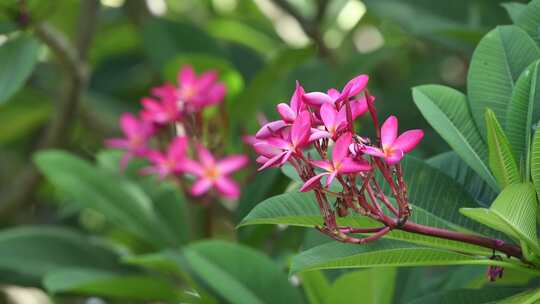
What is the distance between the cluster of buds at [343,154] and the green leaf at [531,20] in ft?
0.71

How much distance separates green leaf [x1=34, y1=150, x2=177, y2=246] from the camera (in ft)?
4.97

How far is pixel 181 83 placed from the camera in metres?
1.43

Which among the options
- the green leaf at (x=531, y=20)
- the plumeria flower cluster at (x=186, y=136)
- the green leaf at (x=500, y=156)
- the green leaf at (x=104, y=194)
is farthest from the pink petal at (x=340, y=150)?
the green leaf at (x=104, y=194)

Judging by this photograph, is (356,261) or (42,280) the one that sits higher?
(42,280)

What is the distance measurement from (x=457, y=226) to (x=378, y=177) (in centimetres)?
8

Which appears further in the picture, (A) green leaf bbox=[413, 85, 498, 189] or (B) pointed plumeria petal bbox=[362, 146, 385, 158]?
(A) green leaf bbox=[413, 85, 498, 189]

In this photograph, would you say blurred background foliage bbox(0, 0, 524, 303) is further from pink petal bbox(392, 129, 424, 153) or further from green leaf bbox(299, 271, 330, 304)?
pink petal bbox(392, 129, 424, 153)

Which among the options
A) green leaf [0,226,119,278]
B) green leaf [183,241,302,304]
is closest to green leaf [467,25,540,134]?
green leaf [183,241,302,304]

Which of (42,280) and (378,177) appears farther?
(42,280)

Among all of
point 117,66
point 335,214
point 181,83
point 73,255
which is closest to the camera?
point 335,214

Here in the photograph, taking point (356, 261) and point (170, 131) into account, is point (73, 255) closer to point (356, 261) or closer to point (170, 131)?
point (170, 131)

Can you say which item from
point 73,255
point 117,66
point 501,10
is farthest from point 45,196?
point 501,10

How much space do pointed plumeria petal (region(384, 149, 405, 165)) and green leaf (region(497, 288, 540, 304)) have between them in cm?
15

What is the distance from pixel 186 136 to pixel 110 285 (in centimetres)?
27
